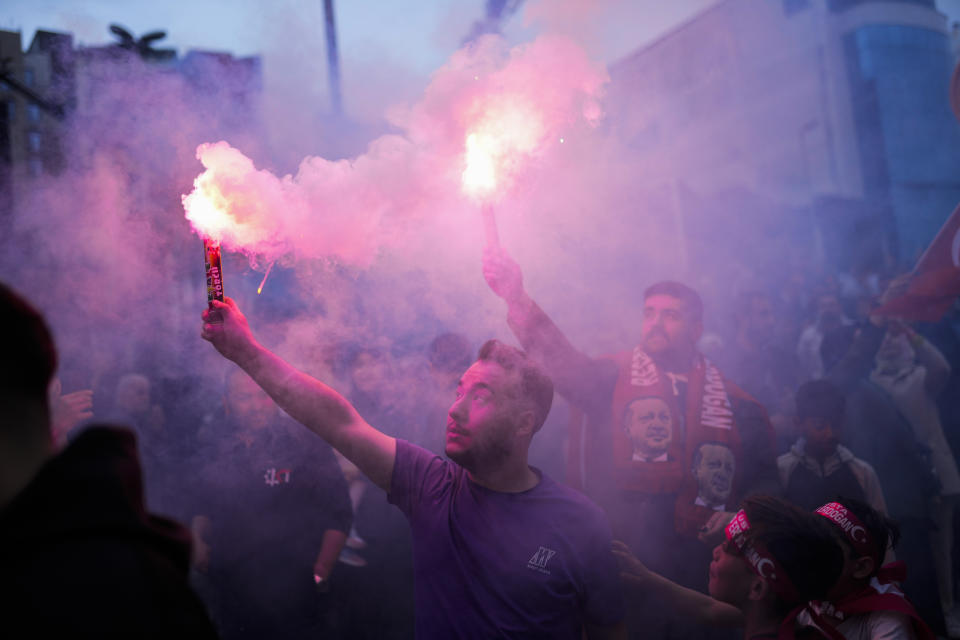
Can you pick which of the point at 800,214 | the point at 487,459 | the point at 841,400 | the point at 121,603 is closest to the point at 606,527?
the point at 487,459

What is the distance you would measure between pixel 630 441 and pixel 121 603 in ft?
9.60

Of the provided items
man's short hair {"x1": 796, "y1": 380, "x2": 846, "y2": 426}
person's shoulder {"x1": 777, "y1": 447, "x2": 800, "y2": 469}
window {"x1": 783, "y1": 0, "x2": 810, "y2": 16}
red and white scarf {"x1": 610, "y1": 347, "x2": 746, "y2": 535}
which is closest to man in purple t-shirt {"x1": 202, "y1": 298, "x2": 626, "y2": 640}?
red and white scarf {"x1": 610, "y1": 347, "x2": 746, "y2": 535}

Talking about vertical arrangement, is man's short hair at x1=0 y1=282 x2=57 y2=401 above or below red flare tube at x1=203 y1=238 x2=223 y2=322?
below

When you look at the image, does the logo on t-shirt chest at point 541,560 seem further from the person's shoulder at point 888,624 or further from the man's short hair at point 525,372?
the person's shoulder at point 888,624

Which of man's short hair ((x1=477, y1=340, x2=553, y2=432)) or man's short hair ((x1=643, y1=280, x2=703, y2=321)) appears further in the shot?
man's short hair ((x1=643, y1=280, x2=703, y2=321))

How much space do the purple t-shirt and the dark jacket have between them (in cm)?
129

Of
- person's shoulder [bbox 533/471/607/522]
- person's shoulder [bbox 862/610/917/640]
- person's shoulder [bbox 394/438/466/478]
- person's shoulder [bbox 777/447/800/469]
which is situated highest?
person's shoulder [bbox 394/438/466/478]

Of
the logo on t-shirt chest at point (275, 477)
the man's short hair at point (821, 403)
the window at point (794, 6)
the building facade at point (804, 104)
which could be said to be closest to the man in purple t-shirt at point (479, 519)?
the logo on t-shirt chest at point (275, 477)

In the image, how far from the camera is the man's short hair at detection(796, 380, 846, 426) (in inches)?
150

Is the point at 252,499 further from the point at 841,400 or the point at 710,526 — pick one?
the point at 841,400

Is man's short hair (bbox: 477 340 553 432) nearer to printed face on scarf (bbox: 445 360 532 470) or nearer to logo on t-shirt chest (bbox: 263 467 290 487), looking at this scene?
printed face on scarf (bbox: 445 360 532 470)

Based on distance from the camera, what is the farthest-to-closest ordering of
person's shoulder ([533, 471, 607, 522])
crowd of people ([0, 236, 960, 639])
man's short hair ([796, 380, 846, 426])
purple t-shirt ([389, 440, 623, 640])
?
man's short hair ([796, 380, 846, 426]), person's shoulder ([533, 471, 607, 522]), purple t-shirt ([389, 440, 623, 640]), crowd of people ([0, 236, 960, 639])

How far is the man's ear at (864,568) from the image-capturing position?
229 centimetres

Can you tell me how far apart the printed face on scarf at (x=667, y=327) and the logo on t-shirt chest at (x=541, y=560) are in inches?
74.2
